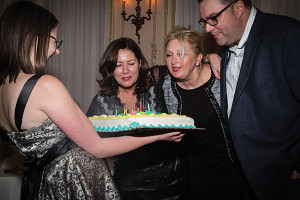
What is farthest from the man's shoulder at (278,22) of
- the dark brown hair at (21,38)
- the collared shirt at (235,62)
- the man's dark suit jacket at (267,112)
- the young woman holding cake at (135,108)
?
the dark brown hair at (21,38)

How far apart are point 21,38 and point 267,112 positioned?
176 cm

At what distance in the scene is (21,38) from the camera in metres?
1.41

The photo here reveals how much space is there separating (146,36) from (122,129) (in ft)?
15.1

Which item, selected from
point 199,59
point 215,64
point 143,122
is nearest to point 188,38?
point 199,59

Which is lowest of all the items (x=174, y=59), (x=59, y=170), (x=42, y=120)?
(x=59, y=170)

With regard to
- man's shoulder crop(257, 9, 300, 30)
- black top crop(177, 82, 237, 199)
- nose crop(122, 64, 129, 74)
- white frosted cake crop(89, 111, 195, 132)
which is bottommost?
black top crop(177, 82, 237, 199)

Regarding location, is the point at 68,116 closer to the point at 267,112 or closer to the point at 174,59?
the point at 267,112

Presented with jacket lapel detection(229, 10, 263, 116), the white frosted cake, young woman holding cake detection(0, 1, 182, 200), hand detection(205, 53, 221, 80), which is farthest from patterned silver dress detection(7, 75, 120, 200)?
hand detection(205, 53, 221, 80)

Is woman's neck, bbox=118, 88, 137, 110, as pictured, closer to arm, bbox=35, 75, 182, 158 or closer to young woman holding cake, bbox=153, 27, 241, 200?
young woman holding cake, bbox=153, 27, 241, 200

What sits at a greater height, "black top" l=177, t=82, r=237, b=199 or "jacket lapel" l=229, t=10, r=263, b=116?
"jacket lapel" l=229, t=10, r=263, b=116

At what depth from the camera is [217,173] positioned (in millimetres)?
2594

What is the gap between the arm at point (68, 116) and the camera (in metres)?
1.35

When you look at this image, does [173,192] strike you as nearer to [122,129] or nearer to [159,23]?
[122,129]

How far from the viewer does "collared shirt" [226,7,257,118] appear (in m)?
1.97
